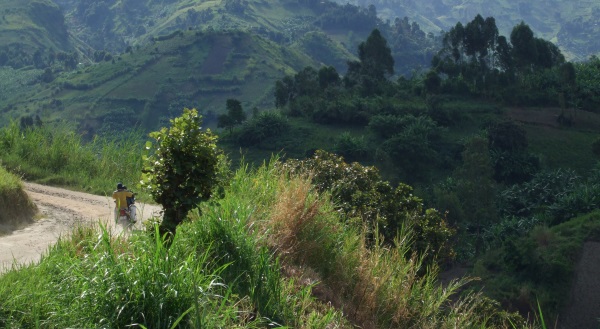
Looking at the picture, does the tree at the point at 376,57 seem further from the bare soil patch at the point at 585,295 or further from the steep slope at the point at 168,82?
the steep slope at the point at 168,82

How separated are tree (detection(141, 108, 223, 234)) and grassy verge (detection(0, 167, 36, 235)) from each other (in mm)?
3017

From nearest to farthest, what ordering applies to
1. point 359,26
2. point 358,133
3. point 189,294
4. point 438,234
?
point 189,294, point 438,234, point 358,133, point 359,26

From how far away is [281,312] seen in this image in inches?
211

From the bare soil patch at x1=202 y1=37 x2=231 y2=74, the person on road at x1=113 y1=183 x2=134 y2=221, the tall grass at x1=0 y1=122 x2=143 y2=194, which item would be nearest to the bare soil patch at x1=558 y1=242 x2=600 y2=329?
the tall grass at x1=0 y1=122 x2=143 y2=194

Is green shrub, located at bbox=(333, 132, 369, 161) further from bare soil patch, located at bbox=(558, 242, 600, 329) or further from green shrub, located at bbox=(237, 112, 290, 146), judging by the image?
bare soil patch, located at bbox=(558, 242, 600, 329)

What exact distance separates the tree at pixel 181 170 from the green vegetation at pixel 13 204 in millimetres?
3017

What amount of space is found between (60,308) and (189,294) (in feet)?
2.81

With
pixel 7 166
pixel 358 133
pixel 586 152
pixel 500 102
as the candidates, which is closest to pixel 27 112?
pixel 358 133

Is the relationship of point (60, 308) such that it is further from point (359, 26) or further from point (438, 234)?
point (359, 26)

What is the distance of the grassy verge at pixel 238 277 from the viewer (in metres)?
4.37

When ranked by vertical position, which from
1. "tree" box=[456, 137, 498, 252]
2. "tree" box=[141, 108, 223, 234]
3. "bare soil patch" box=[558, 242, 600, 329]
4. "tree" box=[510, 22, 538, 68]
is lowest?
"bare soil patch" box=[558, 242, 600, 329]

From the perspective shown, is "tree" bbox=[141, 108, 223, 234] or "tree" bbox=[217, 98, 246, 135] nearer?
"tree" bbox=[141, 108, 223, 234]

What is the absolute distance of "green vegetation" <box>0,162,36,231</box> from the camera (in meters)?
8.39

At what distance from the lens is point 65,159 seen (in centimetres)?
1264
